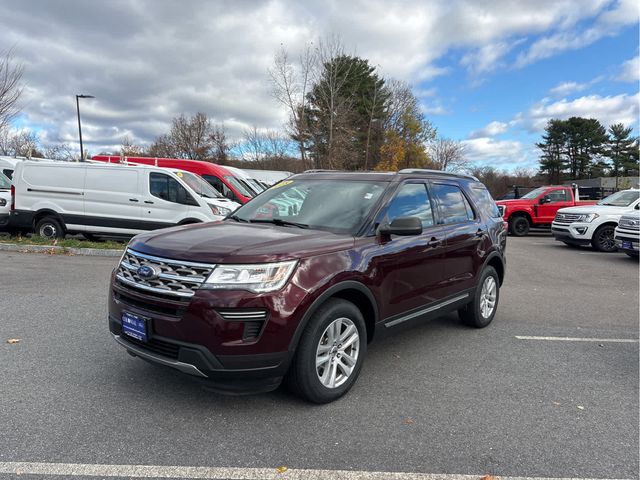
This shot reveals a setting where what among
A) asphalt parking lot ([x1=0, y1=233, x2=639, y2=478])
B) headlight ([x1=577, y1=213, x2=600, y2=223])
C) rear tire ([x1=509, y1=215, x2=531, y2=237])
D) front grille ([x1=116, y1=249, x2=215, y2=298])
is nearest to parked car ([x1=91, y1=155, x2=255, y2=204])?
asphalt parking lot ([x1=0, y1=233, x2=639, y2=478])

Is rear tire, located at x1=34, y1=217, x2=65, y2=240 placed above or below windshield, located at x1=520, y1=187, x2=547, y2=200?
below

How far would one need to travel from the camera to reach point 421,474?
8.45 feet

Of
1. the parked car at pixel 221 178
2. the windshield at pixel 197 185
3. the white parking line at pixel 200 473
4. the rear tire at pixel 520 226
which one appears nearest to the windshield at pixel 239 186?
the parked car at pixel 221 178

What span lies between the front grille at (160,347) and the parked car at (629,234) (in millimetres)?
11628

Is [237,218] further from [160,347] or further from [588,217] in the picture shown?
[588,217]

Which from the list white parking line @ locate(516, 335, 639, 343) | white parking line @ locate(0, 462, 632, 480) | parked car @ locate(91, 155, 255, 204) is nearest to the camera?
white parking line @ locate(0, 462, 632, 480)

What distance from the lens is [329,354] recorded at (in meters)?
3.33

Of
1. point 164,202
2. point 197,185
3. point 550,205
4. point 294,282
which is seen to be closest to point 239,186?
point 197,185

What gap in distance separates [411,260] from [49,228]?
991cm

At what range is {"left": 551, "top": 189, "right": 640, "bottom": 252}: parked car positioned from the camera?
13.1 m

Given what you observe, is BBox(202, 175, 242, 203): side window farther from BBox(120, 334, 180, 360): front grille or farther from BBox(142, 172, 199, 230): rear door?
BBox(120, 334, 180, 360): front grille

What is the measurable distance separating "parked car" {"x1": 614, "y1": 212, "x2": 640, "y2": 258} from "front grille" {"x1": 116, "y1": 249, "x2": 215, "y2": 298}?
453 inches

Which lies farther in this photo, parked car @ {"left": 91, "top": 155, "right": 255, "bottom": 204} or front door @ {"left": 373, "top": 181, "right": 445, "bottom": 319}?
parked car @ {"left": 91, "top": 155, "right": 255, "bottom": 204}

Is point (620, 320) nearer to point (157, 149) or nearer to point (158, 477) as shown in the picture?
point (158, 477)
